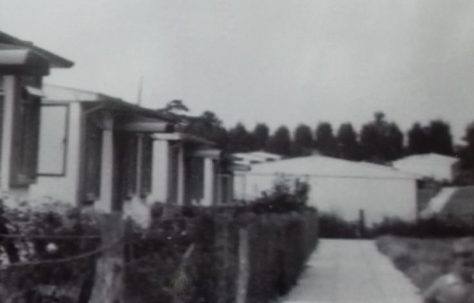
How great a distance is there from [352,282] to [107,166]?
4183mm

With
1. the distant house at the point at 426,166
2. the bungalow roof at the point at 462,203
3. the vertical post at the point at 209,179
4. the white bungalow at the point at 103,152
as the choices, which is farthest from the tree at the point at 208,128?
the distant house at the point at 426,166

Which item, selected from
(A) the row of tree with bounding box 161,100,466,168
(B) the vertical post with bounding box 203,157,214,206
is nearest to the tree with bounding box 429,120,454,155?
(B) the vertical post with bounding box 203,157,214,206

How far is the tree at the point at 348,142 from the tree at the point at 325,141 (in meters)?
0.87

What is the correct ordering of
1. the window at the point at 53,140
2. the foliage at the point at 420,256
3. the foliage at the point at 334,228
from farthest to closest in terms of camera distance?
the foliage at the point at 334,228
the foliage at the point at 420,256
the window at the point at 53,140

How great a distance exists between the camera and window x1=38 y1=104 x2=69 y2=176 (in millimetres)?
10812

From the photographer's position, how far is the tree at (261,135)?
2011 inches

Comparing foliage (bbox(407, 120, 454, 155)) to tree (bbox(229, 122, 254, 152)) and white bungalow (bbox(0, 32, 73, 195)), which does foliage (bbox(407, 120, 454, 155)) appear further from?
tree (bbox(229, 122, 254, 152))

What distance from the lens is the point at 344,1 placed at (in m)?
6.41

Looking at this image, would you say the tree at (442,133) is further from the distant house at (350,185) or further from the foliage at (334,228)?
the distant house at (350,185)

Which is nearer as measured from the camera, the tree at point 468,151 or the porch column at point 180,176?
the tree at point 468,151

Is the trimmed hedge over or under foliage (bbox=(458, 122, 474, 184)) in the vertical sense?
under

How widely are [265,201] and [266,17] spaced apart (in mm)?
8145

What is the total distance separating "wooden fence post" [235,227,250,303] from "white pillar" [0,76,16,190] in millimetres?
2540

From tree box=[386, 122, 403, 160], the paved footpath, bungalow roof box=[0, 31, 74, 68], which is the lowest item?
the paved footpath
